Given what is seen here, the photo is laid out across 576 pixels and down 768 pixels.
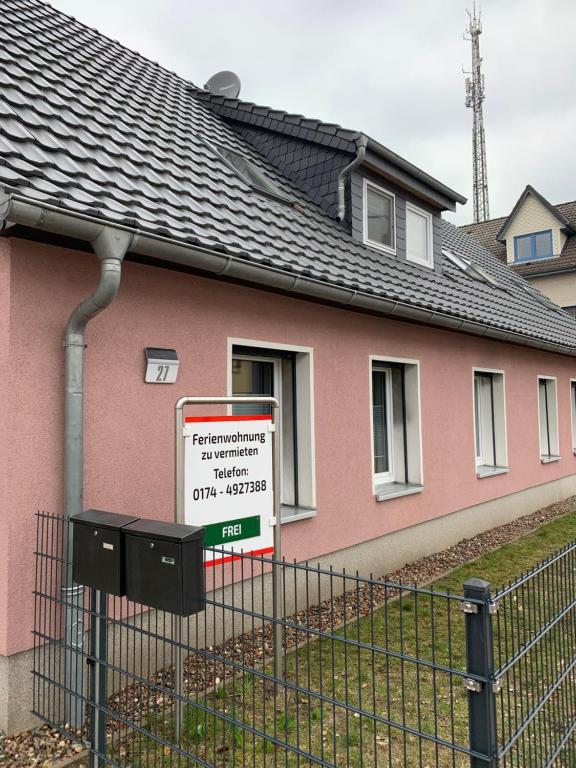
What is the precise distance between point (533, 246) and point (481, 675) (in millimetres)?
23544

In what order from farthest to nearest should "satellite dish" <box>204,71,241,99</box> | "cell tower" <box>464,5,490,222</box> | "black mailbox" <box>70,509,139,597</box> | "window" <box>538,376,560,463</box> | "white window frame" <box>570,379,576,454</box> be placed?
1. "cell tower" <box>464,5,490,222</box>
2. "white window frame" <box>570,379,576,454</box>
3. "window" <box>538,376,560,463</box>
4. "satellite dish" <box>204,71,241,99</box>
5. "black mailbox" <box>70,509,139,597</box>

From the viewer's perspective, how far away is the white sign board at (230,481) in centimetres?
373

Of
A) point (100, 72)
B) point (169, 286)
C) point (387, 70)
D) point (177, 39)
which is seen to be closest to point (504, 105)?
point (387, 70)

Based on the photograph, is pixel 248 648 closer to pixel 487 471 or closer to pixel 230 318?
pixel 230 318

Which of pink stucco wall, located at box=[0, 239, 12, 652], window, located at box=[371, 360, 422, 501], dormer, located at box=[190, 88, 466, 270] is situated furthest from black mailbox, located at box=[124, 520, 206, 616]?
dormer, located at box=[190, 88, 466, 270]

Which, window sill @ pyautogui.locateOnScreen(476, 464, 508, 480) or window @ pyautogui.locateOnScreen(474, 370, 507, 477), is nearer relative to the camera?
window sill @ pyautogui.locateOnScreen(476, 464, 508, 480)

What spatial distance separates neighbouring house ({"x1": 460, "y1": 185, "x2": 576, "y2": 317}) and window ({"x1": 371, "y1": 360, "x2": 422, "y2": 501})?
1620 centimetres

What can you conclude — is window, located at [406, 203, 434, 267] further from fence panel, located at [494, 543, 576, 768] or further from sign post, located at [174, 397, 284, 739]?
fence panel, located at [494, 543, 576, 768]

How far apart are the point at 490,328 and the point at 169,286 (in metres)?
5.30

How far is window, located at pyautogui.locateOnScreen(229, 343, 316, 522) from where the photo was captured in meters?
5.71

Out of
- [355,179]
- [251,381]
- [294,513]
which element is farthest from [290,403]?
[355,179]

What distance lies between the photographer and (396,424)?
7707 mm

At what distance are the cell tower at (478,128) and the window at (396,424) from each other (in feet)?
129

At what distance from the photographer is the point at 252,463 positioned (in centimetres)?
410
